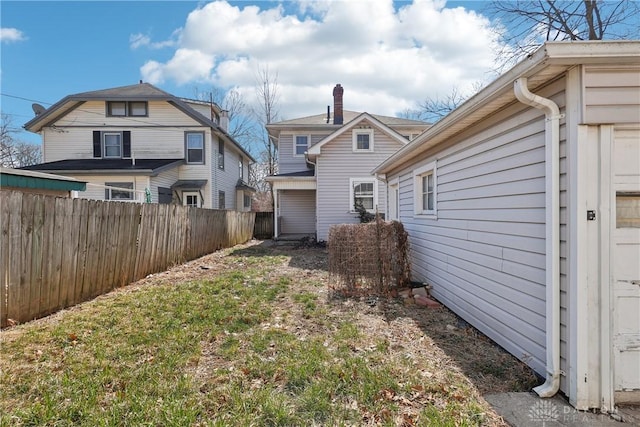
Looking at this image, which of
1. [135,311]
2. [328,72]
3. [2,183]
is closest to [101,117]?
[2,183]

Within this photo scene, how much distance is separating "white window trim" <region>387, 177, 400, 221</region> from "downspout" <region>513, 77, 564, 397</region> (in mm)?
5844

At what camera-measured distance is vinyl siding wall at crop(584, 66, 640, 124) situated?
8.27 ft

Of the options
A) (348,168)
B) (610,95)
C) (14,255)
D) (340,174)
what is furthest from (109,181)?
(610,95)

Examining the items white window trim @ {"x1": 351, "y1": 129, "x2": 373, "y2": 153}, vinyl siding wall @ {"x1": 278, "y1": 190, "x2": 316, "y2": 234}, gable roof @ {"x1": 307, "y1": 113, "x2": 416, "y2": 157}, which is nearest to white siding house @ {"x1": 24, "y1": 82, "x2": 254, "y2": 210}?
vinyl siding wall @ {"x1": 278, "y1": 190, "x2": 316, "y2": 234}

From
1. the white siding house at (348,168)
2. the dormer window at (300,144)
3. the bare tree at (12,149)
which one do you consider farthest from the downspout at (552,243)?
the bare tree at (12,149)

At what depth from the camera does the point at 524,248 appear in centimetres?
325

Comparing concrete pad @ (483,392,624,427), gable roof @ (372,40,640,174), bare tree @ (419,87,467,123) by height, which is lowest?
concrete pad @ (483,392,624,427)

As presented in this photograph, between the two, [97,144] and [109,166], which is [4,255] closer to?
[109,166]

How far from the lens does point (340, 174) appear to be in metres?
14.3

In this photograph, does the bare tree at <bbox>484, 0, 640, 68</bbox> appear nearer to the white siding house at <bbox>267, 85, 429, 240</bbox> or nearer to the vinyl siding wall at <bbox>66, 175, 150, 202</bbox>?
the white siding house at <bbox>267, 85, 429, 240</bbox>

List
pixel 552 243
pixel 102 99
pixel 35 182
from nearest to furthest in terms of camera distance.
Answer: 1. pixel 552 243
2. pixel 35 182
3. pixel 102 99

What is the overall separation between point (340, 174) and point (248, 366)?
11613 millimetres

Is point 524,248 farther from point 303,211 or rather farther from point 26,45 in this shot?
point 26,45

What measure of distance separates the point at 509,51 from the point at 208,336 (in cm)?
1586
